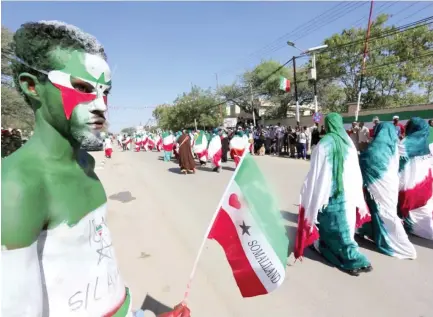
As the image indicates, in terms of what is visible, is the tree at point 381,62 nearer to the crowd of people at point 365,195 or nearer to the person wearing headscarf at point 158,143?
the person wearing headscarf at point 158,143

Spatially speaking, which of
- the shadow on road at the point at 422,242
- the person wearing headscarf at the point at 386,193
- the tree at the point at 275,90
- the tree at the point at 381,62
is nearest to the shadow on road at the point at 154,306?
the person wearing headscarf at the point at 386,193

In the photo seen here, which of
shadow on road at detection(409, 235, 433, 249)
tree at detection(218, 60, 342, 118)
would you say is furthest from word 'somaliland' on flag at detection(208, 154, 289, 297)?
tree at detection(218, 60, 342, 118)

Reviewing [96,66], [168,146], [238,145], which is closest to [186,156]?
[238,145]

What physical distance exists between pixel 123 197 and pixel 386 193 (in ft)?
17.2

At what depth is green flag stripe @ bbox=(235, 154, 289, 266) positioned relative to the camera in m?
1.62

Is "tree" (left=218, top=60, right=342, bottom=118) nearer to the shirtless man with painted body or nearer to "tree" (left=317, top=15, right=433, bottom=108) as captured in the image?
"tree" (left=317, top=15, right=433, bottom=108)

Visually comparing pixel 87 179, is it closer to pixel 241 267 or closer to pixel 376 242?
pixel 241 267

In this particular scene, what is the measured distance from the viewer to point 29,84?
93 cm

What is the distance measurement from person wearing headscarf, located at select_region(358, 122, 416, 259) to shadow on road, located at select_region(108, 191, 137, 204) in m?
4.73

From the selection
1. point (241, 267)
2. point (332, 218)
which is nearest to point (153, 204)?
point (332, 218)

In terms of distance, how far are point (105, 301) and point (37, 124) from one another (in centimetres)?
63

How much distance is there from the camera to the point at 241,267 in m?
1.68

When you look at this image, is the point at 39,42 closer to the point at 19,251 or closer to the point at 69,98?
the point at 69,98

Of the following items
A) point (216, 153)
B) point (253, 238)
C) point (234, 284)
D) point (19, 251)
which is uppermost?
point (19, 251)
